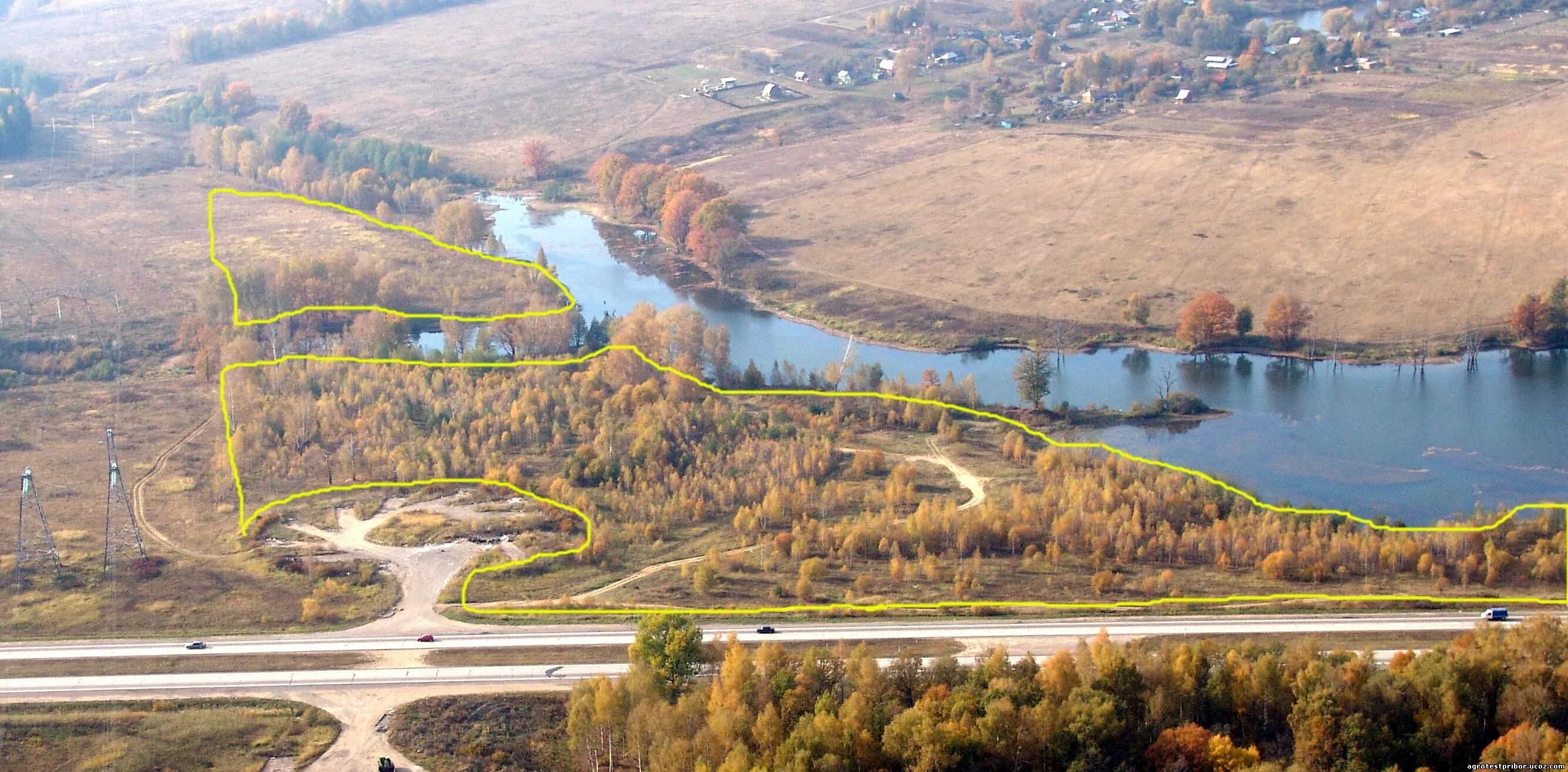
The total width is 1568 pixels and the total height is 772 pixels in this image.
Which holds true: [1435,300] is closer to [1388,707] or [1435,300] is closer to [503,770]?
[1388,707]

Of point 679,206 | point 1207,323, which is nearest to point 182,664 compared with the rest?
point 1207,323

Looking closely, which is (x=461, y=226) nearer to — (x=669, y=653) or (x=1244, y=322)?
(x=1244, y=322)

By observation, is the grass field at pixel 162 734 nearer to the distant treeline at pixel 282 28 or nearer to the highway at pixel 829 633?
the highway at pixel 829 633

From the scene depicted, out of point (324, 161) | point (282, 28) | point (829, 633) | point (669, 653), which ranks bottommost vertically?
point (829, 633)

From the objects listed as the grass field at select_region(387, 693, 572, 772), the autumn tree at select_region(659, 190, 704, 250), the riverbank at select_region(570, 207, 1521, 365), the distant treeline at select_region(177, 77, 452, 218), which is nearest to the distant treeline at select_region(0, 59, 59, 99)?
the distant treeline at select_region(177, 77, 452, 218)

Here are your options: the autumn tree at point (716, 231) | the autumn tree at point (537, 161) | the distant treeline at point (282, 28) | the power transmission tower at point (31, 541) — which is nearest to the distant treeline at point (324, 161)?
the autumn tree at point (537, 161)

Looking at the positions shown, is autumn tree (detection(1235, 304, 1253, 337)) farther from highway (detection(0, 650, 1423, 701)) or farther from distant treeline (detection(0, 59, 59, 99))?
distant treeline (detection(0, 59, 59, 99))

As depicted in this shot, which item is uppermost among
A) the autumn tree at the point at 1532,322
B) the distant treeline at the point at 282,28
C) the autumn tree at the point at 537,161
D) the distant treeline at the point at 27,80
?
the distant treeline at the point at 282,28
